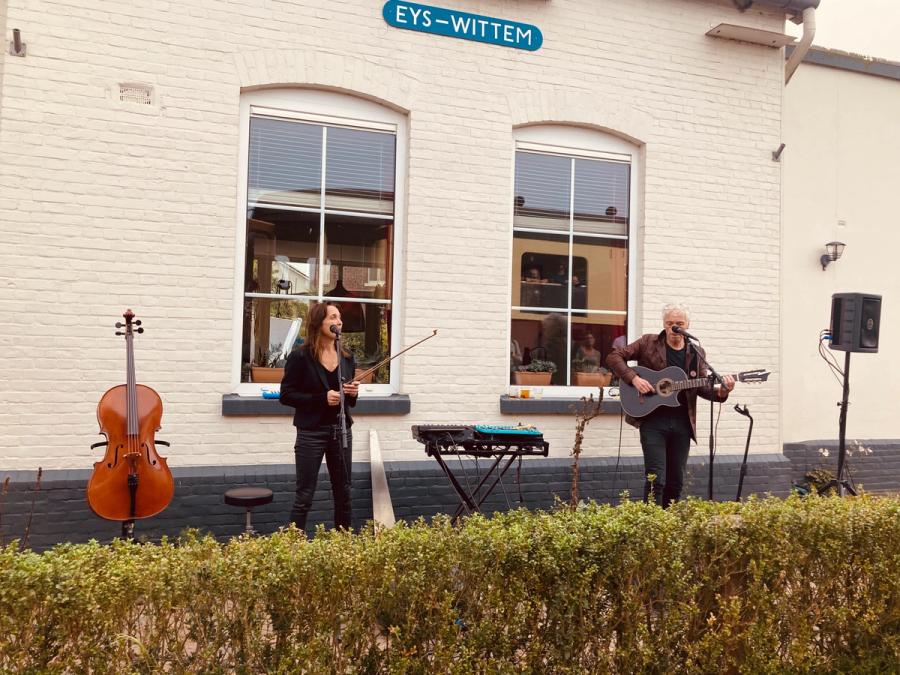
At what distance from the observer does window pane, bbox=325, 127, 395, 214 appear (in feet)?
19.7

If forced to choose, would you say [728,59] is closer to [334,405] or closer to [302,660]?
[334,405]

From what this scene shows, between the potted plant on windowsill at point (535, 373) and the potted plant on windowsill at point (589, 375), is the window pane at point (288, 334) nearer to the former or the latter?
the potted plant on windowsill at point (535, 373)

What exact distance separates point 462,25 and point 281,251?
8.18 feet

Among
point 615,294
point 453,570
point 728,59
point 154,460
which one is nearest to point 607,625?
point 453,570

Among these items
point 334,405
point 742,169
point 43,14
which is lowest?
point 334,405

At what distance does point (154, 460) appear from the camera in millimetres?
4297

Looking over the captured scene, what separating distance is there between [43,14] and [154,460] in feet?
11.0

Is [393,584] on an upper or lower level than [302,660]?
upper

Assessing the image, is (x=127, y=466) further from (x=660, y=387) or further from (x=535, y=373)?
(x=660, y=387)

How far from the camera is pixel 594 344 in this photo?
6758 millimetres

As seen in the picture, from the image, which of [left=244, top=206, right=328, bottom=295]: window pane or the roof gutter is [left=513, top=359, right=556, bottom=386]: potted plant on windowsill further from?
the roof gutter

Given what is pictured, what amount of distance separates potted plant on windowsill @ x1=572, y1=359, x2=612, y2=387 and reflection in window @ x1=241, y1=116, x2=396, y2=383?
6.02 feet

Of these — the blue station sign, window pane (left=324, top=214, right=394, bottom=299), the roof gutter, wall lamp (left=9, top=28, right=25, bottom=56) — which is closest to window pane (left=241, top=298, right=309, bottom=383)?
window pane (left=324, top=214, right=394, bottom=299)

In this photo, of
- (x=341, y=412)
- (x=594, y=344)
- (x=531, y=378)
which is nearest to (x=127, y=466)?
(x=341, y=412)
